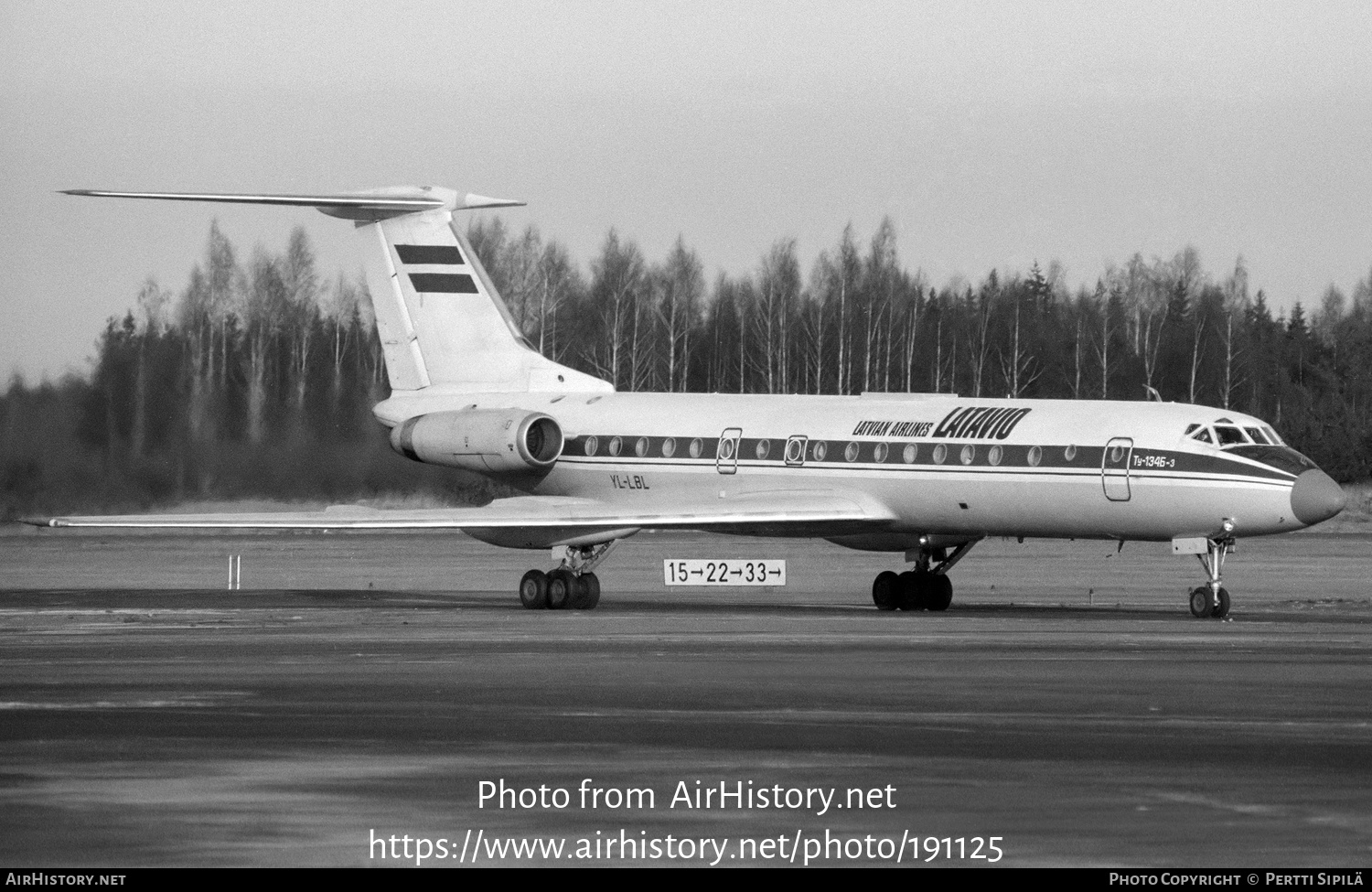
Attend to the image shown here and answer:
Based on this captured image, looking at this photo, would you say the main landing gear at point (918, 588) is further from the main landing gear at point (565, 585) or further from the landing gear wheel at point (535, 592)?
the landing gear wheel at point (535, 592)

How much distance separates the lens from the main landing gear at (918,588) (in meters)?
28.7

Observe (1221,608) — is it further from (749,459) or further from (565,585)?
(565,585)

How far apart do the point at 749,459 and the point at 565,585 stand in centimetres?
324

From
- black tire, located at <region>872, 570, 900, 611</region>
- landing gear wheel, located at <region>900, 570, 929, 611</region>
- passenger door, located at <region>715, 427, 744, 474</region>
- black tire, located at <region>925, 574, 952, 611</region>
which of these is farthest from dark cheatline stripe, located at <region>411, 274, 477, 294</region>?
black tire, located at <region>925, 574, 952, 611</region>

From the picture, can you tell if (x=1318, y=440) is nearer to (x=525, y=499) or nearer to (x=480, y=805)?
(x=525, y=499)

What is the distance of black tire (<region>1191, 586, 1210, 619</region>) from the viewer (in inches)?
978

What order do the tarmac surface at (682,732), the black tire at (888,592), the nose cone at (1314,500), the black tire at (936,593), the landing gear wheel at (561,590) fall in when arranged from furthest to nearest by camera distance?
the black tire at (888,592) < the black tire at (936,593) < the landing gear wheel at (561,590) < the nose cone at (1314,500) < the tarmac surface at (682,732)

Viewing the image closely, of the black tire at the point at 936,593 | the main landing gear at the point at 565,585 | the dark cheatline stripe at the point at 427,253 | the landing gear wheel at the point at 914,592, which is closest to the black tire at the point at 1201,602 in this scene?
the black tire at the point at 936,593

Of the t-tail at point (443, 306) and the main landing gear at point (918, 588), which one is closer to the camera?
the main landing gear at point (918, 588)

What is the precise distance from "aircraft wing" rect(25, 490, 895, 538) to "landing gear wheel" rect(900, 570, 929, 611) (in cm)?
135

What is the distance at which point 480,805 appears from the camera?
32.2 ft

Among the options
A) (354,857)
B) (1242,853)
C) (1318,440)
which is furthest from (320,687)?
(1318,440)

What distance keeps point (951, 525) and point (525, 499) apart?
5.77m

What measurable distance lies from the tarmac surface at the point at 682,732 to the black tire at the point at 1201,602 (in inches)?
29.5
